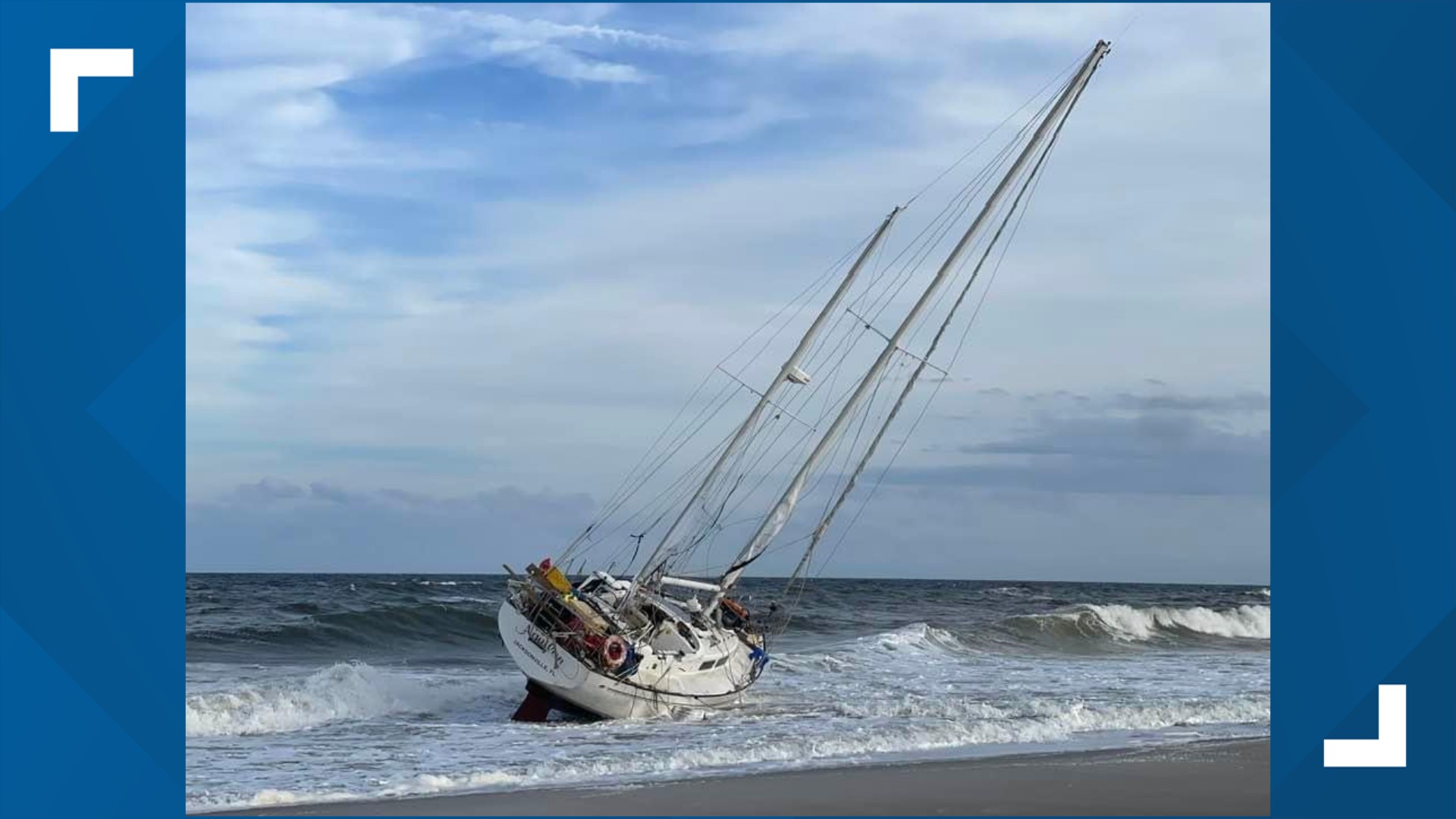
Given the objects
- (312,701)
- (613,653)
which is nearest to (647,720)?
(613,653)

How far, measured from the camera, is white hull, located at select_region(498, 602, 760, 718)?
2612 centimetres

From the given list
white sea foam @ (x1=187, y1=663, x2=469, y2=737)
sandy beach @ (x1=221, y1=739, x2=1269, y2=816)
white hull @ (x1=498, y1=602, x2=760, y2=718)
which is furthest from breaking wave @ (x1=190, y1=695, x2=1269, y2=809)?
white sea foam @ (x1=187, y1=663, x2=469, y2=737)

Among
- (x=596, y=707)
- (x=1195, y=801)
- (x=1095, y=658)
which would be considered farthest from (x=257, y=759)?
(x=1095, y=658)

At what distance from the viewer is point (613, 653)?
26.3m

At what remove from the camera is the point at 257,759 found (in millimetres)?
21641

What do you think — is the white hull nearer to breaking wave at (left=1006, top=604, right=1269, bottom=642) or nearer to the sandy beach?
the sandy beach

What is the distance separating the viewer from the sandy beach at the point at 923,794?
15.9m
